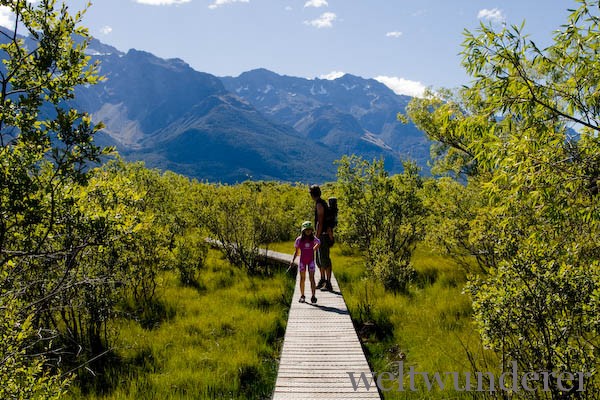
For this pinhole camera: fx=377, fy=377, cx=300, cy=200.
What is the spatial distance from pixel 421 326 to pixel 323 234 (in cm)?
353

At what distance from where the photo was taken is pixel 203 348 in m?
8.70

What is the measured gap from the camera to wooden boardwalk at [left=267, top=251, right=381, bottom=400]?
603 cm

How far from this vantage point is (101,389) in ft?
23.0

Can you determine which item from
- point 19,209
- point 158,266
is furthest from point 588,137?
point 158,266

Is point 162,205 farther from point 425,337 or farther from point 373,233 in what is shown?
point 425,337

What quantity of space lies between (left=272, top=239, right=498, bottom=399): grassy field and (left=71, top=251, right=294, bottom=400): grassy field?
2262 mm

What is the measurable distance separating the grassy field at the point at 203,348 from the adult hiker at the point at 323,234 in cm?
141

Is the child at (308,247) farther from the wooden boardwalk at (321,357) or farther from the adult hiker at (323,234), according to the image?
the wooden boardwalk at (321,357)

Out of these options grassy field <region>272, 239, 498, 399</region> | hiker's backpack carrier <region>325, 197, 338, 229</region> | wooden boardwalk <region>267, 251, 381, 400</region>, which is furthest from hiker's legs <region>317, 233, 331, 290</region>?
wooden boardwalk <region>267, 251, 381, 400</region>

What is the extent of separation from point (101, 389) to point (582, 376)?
25.1 ft

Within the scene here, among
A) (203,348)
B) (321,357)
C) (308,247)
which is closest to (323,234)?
(308,247)

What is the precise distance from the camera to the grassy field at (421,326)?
737 centimetres

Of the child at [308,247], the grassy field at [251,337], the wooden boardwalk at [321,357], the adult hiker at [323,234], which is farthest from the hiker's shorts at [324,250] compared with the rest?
the grassy field at [251,337]

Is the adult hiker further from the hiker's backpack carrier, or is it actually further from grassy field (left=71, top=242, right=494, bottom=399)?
grassy field (left=71, top=242, right=494, bottom=399)
